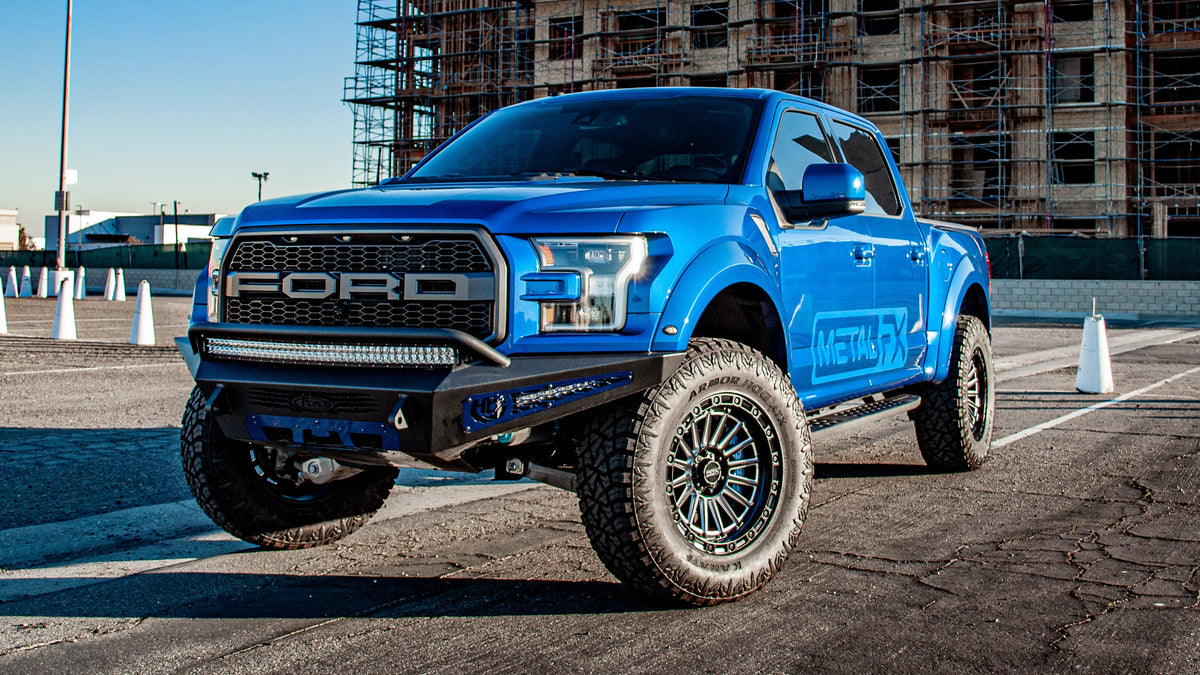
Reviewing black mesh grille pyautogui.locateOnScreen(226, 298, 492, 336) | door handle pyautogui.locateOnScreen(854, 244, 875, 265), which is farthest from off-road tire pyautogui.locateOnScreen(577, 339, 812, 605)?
door handle pyautogui.locateOnScreen(854, 244, 875, 265)

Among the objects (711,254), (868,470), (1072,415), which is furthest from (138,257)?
(711,254)

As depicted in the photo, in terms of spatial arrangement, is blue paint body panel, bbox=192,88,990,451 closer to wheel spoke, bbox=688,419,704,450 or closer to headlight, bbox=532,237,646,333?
headlight, bbox=532,237,646,333

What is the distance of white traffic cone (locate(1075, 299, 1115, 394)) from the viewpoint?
1204 centimetres

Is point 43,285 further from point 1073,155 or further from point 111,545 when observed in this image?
point 1073,155

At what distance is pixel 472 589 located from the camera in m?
4.38

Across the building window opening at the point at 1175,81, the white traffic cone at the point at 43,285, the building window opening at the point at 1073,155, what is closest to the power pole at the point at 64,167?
the white traffic cone at the point at 43,285

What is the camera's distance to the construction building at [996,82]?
4522 centimetres

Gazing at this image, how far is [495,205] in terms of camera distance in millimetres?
3947

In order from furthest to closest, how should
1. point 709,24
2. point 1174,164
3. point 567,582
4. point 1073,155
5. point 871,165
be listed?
point 709,24 → point 1073,155 → point 1174,164 → point 871,165 → point 567,582

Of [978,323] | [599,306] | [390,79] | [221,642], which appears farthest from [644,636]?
[390,79]

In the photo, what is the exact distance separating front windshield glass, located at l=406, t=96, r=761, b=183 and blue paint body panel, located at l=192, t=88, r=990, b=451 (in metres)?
0.10

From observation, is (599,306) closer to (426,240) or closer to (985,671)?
(426,240)

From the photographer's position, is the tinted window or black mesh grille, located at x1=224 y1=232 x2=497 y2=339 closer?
black mesh grille, located at x1=224 y1=232 x2=497 y2=339

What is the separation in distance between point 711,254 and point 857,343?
63.9 inches
